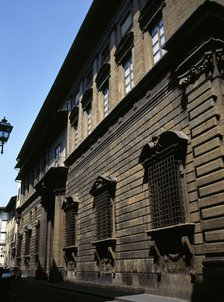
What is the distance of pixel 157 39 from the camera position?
12219 millimetres

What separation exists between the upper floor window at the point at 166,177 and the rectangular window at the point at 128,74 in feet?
13.1

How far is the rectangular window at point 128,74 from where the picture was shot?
45.6ft

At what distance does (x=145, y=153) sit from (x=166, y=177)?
4.78ft

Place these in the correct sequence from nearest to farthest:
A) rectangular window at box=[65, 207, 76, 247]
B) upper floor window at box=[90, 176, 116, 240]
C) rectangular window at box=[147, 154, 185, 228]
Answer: rectangular window at box=[147, 154, 185, 228] → upper floor window at box=[90, 176, 116, 240] → rectangular window at box=[65, 207, 76, 247]

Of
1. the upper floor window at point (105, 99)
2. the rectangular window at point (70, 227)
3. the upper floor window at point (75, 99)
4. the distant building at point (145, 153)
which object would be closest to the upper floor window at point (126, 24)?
the distant building at point (145, 153)

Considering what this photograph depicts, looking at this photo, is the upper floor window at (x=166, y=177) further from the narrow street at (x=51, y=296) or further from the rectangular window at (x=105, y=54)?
the rectangular window at (x=105, y=54)

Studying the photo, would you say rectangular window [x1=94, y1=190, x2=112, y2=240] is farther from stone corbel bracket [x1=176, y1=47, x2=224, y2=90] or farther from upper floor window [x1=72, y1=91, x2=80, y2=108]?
upper floor window [x1=72, y1=91, x2=80, y2=108]

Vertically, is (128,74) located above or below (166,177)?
above

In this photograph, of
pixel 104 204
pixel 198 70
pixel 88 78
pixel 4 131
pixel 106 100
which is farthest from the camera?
pixel 88 78

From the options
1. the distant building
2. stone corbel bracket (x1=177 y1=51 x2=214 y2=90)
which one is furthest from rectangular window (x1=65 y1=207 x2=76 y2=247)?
stone corbel bracket (x1=177 y1=51 x2=214 y2=90)

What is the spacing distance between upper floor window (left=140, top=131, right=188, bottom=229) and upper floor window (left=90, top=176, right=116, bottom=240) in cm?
292

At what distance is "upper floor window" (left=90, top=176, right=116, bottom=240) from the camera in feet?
43.7

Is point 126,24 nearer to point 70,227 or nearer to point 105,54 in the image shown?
point 105,54

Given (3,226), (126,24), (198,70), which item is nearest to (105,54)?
(126,24)
